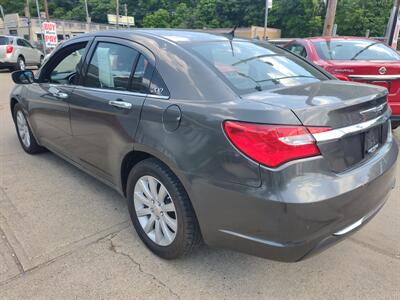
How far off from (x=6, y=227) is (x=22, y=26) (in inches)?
2458

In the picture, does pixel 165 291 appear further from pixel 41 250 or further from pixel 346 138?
pixel 346 138

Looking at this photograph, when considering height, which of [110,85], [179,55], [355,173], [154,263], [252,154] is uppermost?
[179,55]


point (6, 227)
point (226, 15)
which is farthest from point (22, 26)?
point (6, 227)

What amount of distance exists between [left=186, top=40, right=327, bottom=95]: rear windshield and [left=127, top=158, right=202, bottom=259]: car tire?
2.46 feet

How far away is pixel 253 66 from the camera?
2525 millimetres

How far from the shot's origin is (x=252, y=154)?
1.82m

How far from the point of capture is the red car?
4.79 m

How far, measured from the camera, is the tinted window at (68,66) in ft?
10.8

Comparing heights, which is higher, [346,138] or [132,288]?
[346,138]

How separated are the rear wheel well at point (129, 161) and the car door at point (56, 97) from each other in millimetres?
980

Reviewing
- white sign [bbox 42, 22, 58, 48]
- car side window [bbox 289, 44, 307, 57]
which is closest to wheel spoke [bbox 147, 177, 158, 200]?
car side window [bbox 289, 44, 307, 57]

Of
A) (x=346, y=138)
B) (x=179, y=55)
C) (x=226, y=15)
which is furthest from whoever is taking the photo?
(x=226, y=15)

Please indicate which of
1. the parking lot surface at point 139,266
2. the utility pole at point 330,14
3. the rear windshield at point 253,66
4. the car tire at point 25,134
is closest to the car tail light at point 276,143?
the rear windshield at point 253,66

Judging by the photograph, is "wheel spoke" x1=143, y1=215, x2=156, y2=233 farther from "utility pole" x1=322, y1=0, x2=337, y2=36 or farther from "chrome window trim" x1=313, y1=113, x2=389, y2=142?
"utility pole" x1=322, y1=0, x2=337, y2=36
